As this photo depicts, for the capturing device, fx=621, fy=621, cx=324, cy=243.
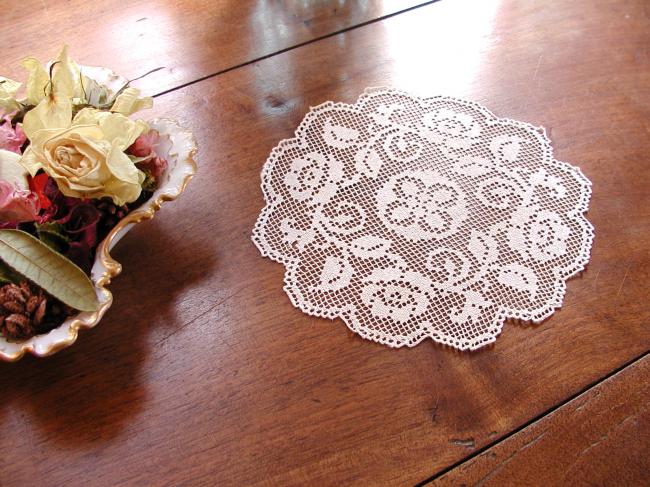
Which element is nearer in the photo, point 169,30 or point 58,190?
point 58,190

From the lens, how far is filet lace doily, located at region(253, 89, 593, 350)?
738 mm

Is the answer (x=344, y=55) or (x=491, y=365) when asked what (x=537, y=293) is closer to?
(x=491, y=365)

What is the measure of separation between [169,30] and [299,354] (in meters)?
0.58

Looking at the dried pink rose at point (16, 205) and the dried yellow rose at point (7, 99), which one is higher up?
the dried yellow rose at point (7, 99)

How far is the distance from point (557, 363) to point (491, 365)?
0.24ft

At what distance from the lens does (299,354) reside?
0.70 meters

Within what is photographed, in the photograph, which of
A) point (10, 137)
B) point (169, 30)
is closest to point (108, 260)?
point (10, 137)

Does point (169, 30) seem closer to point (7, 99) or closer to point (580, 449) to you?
point (7, 99)

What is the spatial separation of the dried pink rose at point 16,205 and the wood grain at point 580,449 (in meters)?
0.49

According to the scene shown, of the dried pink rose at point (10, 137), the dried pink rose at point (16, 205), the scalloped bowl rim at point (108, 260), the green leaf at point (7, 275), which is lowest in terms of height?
the scalloped bowl rim at point (108, 260)

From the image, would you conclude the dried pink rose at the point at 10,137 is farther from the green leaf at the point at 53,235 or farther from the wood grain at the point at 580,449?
the wood grain at the point at 580,449

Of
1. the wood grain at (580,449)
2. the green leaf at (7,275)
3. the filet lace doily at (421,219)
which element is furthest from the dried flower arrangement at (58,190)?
the wood grain at (580,449)

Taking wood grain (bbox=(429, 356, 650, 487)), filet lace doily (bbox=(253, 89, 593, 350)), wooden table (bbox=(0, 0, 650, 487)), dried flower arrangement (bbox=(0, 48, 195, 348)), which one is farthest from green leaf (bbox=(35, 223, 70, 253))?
wood grain (bbox=(429, 356, 650, 487))

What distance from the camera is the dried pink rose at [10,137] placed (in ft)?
2.20
